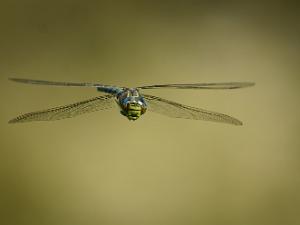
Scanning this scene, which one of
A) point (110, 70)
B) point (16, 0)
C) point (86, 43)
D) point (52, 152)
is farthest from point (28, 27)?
point (52, 152)

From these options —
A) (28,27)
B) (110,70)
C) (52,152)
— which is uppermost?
(28,27)

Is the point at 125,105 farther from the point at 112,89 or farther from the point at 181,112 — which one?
the point at 181,112

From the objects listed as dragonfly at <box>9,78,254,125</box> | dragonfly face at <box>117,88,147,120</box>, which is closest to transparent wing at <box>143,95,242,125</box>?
dragonfly at <box>9,78,254,125</box>

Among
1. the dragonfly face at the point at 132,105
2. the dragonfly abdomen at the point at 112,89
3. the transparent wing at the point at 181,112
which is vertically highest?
the dragonfly abdomen at the point at 112,89

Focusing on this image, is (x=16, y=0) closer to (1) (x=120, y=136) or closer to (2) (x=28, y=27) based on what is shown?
(2) (x=28, y=27)

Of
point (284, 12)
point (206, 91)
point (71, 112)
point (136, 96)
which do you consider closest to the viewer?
point (136, 96)

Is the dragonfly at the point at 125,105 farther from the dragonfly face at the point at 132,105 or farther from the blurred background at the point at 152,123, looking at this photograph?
the blurred background at the point at 152,123

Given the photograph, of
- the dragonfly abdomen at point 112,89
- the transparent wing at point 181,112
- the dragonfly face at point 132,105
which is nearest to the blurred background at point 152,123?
the transparent wing at point 181,112
